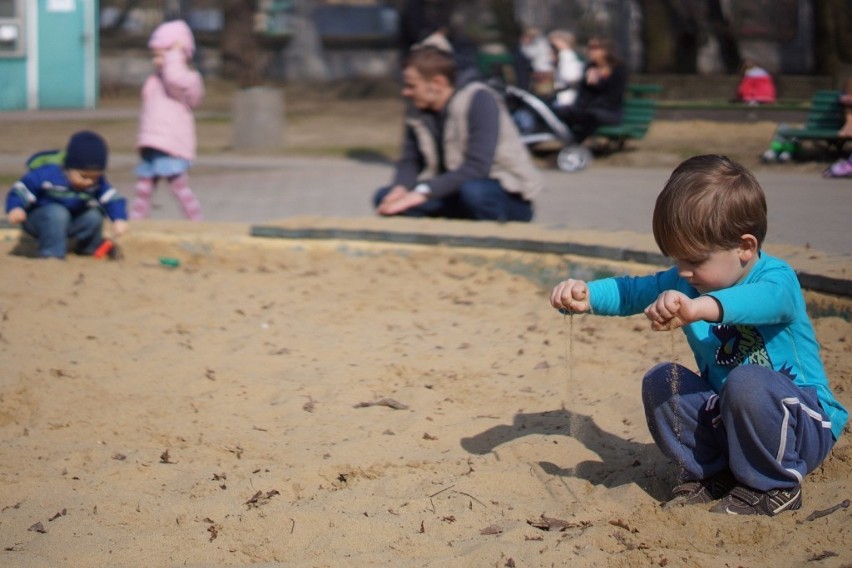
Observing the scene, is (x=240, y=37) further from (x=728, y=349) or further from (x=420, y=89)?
(x=728, y=349)

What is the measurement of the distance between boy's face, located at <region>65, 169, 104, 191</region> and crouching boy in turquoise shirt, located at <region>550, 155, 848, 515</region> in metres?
4.09

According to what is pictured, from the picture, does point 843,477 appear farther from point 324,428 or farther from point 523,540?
point 324,428

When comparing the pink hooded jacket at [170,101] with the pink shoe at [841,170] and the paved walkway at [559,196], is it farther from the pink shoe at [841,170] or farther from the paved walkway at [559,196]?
the pink shoe at [841,170]

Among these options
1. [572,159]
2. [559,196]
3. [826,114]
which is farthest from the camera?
[572,159]

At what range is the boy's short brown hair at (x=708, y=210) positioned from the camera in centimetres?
302

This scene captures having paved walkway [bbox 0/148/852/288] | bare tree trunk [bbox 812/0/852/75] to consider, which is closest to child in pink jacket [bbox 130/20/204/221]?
paved walkway [bbox 0/148/852/288]

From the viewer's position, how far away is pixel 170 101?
8516mm

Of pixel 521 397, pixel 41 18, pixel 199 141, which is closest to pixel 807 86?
pixel 199 141

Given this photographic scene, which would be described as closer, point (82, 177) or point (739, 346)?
point (739, 346)

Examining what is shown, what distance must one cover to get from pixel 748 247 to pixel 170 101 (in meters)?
6.13

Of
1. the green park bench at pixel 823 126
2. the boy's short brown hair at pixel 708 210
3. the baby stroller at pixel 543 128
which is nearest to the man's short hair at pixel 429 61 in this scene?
the boy's short brown hair at pixel 708 210

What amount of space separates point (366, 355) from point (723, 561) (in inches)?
88.1

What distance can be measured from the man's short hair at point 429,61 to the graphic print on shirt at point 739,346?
3851mm

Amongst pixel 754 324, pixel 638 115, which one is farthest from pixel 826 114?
pixel 754 324
